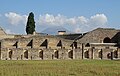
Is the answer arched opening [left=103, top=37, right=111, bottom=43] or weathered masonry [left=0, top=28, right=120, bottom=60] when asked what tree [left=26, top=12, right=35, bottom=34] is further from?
arched opening [left=103, top=37, right=111, bottom=43]

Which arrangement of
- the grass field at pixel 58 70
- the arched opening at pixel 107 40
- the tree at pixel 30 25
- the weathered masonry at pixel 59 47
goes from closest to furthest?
the grass field at pixel 58 70, the weathered masonry at pixel 59 47, the arched opening at pixel 107 40, the tree at pixel 30 25

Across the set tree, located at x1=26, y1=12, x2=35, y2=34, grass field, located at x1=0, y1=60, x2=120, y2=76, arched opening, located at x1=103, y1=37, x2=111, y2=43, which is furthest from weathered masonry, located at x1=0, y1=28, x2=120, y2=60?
grass field, located at x1=0, y1=60, x2=120, y2=76

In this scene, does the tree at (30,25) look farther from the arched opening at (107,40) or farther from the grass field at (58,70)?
the grass field at (58,70)

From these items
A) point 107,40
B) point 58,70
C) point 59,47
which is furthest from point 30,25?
point 58,70

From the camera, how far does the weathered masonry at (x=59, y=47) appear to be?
202 feet

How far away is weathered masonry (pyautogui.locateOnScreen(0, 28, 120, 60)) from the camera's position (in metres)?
61.7

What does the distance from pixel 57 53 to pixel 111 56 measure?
33.3 feet

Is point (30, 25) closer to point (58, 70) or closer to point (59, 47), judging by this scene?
point (59, 47)

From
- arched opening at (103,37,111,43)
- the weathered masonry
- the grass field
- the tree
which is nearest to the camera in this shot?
the grass field

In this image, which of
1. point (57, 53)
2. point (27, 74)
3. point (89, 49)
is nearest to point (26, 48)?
point (57, 53)

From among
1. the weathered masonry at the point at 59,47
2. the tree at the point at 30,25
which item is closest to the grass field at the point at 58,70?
the weathered masonry at the point at 59,47

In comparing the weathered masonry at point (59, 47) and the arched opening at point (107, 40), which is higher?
the arched opening at point (107, 40)

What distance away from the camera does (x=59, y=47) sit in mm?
67562

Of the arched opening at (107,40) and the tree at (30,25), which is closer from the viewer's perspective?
the arched opening at (107,40)
